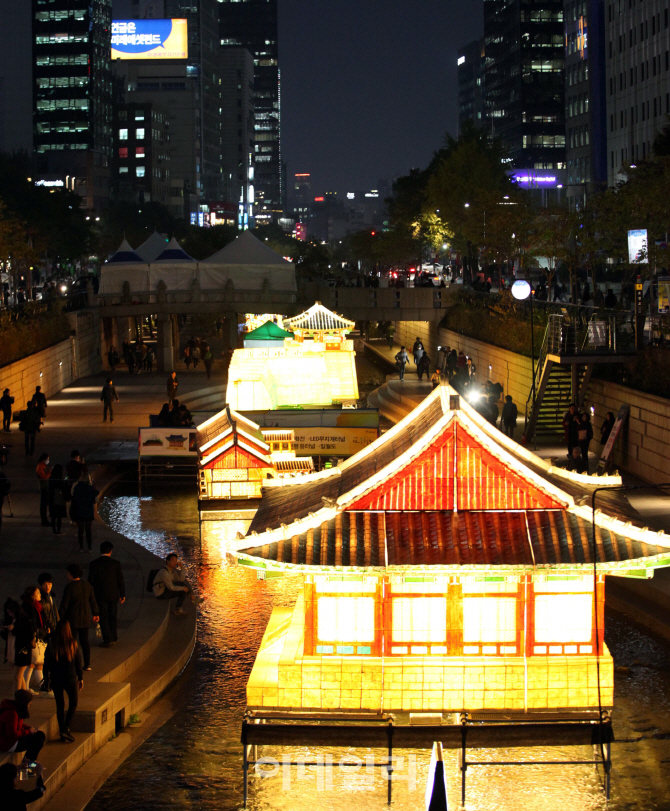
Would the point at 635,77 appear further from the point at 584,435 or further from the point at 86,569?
the point at 86,569

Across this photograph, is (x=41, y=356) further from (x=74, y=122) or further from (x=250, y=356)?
(x=74, y=122)

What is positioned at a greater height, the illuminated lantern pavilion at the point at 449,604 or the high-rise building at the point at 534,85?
the high-rise building at the point at 534,85

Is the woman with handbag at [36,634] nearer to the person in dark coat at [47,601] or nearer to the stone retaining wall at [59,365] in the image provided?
the person in dark coat at [47,601]

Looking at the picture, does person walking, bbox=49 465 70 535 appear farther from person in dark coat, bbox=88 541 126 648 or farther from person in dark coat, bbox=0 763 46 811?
person in dark coat, bbox=0 763 46 811

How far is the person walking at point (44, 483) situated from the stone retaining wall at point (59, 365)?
579 inches

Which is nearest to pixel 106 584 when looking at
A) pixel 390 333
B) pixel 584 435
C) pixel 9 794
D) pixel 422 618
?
pixel 422 618

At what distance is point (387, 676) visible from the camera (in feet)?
37.4

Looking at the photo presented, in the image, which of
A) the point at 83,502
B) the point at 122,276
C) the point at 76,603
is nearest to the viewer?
the point at 76,603

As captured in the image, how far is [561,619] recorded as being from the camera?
448 inches

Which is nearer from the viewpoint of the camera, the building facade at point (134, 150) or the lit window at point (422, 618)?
the lit window at point (422, 618)

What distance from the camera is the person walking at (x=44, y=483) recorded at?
21384 mm

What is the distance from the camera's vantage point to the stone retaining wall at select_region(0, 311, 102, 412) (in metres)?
38.2

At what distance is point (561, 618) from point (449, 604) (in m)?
1.21

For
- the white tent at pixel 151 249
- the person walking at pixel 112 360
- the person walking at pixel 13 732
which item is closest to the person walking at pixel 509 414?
the person walking at pixel 13 732
